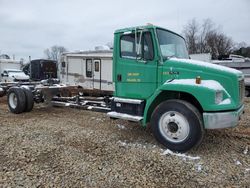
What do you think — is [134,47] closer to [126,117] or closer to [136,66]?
[136,66]

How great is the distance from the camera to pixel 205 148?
4828 mm

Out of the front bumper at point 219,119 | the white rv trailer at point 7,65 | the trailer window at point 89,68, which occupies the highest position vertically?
the white rv trailer at point 7,65

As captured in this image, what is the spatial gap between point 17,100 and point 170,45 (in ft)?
17.4

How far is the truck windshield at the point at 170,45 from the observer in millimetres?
4984

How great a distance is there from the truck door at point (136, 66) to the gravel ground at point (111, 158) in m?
1.09

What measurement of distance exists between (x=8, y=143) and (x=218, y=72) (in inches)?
174

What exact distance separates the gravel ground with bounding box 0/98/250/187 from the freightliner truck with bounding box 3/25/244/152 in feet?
1.71

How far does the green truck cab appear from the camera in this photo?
431 cm

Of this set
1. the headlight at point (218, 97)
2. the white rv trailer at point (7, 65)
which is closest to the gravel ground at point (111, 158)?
the headlight at point (218, 97)

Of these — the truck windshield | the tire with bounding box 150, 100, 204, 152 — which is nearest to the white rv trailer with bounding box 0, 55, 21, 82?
the truck windshield

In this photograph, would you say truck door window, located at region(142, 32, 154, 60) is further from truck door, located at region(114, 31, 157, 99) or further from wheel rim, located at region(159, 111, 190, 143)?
wheel rim, located at region(159, 111, 190, 143)

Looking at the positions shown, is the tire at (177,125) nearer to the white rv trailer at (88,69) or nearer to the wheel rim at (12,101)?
the wheel rim at (12,101)

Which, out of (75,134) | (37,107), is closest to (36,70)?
(37,107)

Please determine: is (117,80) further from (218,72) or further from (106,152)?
(218,72)
